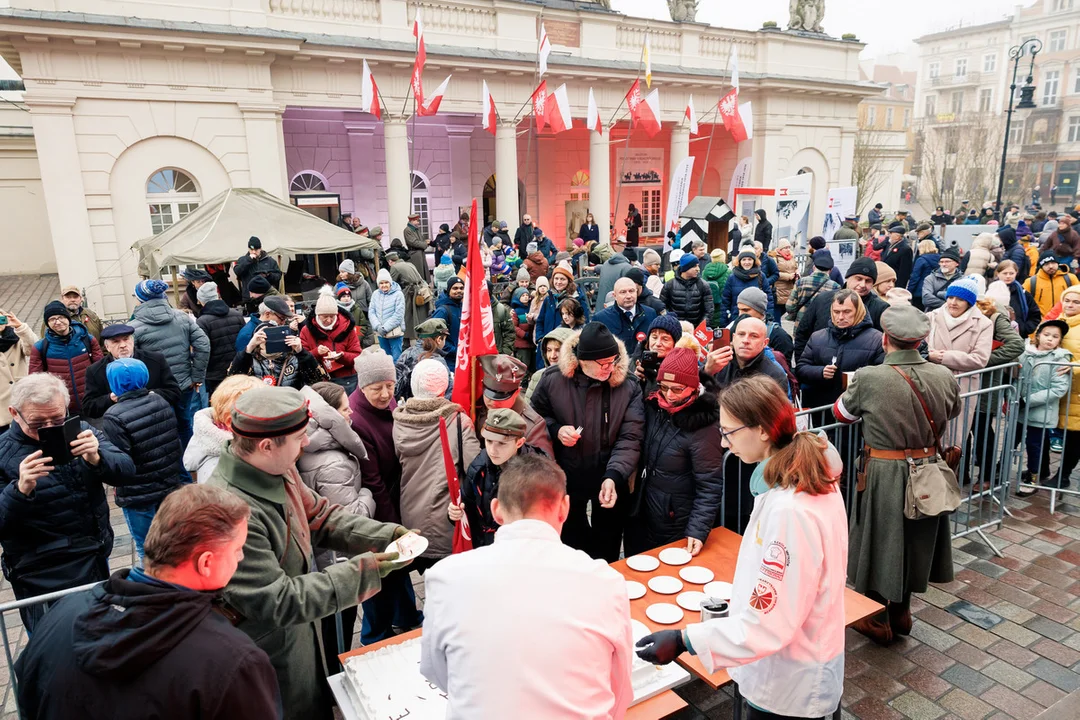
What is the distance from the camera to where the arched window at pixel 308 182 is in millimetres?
21703

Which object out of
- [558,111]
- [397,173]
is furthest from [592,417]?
[397,173]

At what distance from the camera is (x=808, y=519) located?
2371 mm

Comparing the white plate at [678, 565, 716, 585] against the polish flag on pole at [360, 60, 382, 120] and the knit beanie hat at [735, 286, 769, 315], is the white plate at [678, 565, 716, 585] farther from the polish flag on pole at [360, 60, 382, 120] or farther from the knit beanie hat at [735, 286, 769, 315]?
the polish flag on pole at [360, 60, 382, 120]

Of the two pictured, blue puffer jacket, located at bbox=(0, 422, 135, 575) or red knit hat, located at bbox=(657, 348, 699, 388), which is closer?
blue puffer jacket, located at bbox=(0, 422, 135, 575)

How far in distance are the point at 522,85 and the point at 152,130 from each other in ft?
33.6

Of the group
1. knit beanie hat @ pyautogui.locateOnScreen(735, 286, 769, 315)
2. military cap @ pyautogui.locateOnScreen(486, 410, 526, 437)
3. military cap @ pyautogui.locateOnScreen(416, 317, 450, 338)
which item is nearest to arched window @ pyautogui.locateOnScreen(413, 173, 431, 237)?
military cap @ pyautogui.locateOnScreen(416, 317, 450, 338)

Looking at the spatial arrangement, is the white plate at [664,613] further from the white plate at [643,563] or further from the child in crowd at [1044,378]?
the child in crowd at [1044,378]

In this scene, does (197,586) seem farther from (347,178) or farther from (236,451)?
(347,178)

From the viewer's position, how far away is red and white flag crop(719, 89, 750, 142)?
60.7 ft

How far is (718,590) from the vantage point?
11.3ft

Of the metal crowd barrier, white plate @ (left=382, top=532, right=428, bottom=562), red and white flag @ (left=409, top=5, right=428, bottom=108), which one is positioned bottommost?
the metal crowd barrier

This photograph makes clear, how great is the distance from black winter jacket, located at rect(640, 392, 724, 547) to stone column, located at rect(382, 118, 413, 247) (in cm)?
1554

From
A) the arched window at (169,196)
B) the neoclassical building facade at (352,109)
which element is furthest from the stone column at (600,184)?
the arched window at (169,196)

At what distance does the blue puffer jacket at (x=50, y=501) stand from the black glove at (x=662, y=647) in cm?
325
